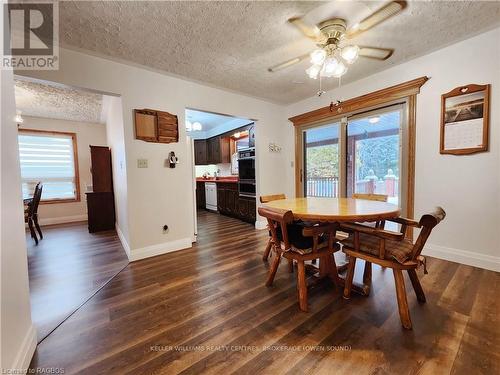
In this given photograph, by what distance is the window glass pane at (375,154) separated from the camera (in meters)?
2.96

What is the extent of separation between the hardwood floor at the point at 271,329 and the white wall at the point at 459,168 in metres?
0.35

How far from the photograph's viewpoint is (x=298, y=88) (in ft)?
11.3

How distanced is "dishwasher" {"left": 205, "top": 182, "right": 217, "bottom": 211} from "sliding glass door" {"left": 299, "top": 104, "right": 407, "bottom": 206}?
8.24ft

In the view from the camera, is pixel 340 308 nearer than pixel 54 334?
No

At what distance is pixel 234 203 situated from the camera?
492 cm

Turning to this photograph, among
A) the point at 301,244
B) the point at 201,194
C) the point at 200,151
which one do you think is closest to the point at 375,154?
the point at 301,244

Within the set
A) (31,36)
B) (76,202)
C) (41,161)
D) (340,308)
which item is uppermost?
Answer: (31,36)

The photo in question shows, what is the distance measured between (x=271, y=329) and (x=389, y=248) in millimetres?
1030

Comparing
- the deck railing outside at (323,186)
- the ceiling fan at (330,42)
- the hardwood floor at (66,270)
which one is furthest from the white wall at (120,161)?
the deck railing outside at (323,186)

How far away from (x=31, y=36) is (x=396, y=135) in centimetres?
428

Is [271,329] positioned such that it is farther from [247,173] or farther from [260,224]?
[247,173]

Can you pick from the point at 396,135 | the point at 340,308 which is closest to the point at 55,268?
the point at 340,308

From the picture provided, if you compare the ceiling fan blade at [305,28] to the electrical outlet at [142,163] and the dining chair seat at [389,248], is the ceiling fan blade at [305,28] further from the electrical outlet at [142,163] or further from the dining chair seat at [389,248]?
the electrical outlet at [142,163]

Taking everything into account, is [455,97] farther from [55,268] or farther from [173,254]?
[55,268]
